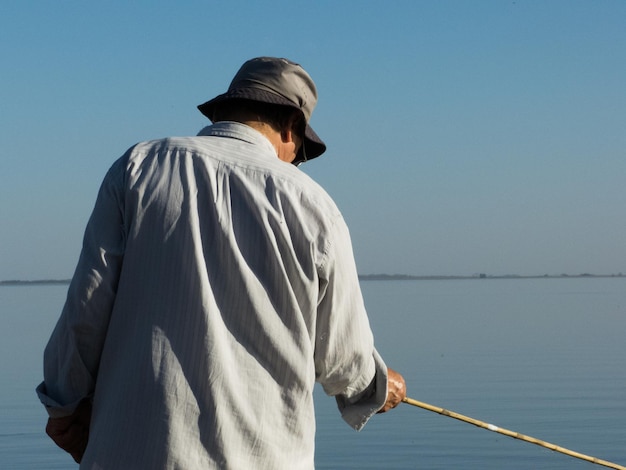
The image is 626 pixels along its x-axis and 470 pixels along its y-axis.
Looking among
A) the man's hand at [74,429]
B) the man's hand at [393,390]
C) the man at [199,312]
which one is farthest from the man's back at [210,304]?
the man's hand at [393,390]

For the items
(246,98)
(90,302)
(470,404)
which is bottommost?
(470,404)

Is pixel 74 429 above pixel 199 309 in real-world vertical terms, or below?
below

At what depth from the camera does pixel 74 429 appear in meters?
2.50

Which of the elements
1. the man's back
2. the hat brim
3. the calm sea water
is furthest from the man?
the calm sea water

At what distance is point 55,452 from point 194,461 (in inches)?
334

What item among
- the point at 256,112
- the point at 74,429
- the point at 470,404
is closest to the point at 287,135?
the point at 256,112

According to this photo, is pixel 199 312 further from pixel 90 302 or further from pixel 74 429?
pixel 74 429

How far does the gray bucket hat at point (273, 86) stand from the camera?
2.67 m

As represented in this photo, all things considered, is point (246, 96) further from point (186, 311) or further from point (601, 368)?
point (601, 368)

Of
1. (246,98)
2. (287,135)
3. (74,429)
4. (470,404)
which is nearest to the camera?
(74,429)

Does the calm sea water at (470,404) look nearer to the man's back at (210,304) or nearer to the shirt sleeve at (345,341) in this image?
the shirt sleeve at (345,341)

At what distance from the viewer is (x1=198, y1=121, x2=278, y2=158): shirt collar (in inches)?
101

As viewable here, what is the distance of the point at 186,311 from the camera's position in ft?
7.51

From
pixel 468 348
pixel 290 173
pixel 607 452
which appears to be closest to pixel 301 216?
pixel 290 173
